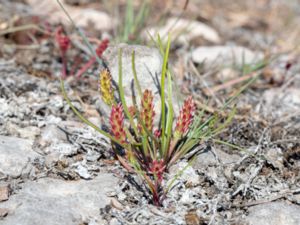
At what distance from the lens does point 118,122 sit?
6.39 feet

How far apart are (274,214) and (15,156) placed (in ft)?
3.90

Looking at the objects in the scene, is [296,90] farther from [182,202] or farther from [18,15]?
[18,15]

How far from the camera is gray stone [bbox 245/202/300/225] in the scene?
77.2 inches

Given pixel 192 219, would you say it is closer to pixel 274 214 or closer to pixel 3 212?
pixel 274 214

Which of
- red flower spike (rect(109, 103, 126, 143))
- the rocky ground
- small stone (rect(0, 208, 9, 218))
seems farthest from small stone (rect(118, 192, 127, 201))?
small stone (rect(0, 208, 9, 218))

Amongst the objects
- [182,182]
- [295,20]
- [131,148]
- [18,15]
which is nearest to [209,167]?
[182,182]

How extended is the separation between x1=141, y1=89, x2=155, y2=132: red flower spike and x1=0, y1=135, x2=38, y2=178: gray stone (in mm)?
590

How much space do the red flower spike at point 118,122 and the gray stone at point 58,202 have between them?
0.24 m

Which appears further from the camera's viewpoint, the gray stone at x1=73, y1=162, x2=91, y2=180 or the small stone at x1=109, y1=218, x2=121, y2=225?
the gray stone at x1=73, y1=162, x2=91, y2=180

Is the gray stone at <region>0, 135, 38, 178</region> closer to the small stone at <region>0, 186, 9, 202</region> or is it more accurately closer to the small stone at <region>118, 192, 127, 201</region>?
the small stone at <region>0, 186, 9, 202</region>

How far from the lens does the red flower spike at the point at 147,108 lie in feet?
6.44

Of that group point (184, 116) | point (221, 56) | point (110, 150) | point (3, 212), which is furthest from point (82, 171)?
point (221, 56)

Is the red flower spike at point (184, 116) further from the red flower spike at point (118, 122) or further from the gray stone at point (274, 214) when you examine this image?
the gray stone at point (274, 214)

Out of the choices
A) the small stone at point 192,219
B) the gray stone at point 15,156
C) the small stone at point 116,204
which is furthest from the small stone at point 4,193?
the small stone at point 192,219
